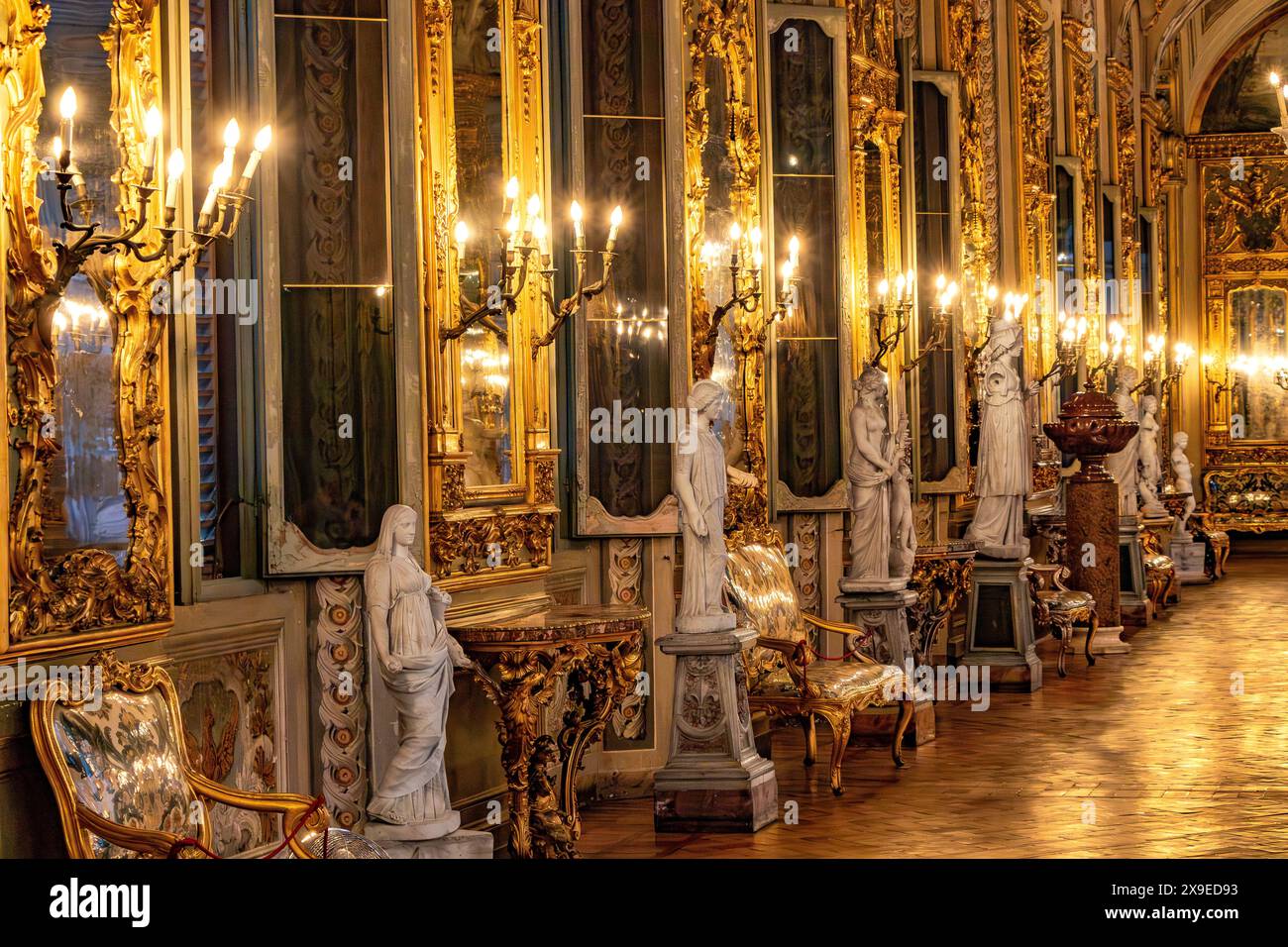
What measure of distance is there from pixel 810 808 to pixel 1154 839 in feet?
5.31

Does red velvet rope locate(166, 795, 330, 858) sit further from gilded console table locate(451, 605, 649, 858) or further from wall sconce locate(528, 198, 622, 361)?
wall sconce locate(528, 198, 622, 361)

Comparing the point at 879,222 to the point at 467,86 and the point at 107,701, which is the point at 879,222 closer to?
the point at 467,86

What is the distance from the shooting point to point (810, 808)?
8.32 meters

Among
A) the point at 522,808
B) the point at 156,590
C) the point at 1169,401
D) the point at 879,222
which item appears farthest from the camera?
the point at 1169,401

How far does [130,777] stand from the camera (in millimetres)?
4766

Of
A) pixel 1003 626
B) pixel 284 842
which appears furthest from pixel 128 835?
pixel 1003 626

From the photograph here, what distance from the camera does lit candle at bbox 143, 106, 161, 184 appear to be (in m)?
4.95

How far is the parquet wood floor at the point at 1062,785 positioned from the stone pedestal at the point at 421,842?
1415 mm

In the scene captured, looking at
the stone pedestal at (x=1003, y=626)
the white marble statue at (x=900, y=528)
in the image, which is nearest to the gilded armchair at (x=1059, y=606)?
the stone pedestal at (x=1003, y=626)

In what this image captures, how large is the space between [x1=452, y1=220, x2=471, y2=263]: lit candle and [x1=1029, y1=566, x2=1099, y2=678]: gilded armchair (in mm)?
6967

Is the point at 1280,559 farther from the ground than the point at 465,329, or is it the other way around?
the point at 465,329

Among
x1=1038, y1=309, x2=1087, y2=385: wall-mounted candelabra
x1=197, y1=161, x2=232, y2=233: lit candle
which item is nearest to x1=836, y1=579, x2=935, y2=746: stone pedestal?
x1=197, y1=161, x2=232, y2=233: lit candle

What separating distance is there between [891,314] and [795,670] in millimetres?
4375

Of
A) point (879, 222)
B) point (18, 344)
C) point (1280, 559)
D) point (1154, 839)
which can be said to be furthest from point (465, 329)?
point (1280, 559)
